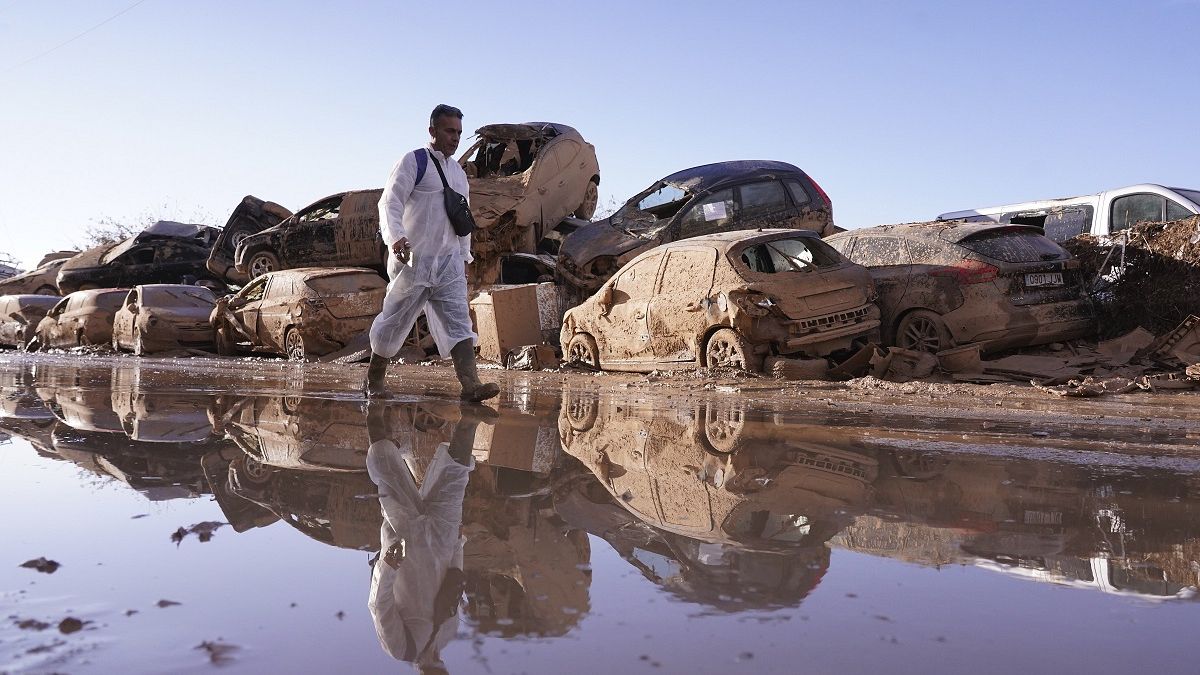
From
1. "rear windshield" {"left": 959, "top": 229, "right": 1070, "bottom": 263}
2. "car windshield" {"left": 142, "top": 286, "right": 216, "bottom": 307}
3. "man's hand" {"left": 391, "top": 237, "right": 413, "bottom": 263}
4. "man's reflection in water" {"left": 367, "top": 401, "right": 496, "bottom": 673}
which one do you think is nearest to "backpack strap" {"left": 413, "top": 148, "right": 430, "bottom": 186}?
"man's hand" {"left": 391, "top": 237, "right": 413, "bottom": 263}

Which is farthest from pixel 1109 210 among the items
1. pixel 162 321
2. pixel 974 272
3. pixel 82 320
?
pixel 82 320

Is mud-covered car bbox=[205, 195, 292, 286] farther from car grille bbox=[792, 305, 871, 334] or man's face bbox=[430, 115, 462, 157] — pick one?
man's face bbox=[430, 115, 462, 157]

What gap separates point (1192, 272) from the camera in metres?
11.5

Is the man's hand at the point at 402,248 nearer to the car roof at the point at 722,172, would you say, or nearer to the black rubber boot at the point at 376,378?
the black rubber boot at the point at 376,378

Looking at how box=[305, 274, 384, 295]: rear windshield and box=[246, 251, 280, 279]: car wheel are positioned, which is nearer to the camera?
box=[305, 274, 384, 295]: rear windshield

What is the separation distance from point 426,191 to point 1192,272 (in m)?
8.87

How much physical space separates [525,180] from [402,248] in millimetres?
10871

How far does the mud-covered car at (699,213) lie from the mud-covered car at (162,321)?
7.57 metres

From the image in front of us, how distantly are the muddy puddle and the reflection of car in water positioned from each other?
0.06 ft

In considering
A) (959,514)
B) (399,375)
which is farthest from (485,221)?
(959,514)

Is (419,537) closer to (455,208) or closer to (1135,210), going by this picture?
(455,208)

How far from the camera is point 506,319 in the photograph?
13.3 meters

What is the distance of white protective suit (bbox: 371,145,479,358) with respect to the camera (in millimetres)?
7453

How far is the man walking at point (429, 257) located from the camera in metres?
7.46
